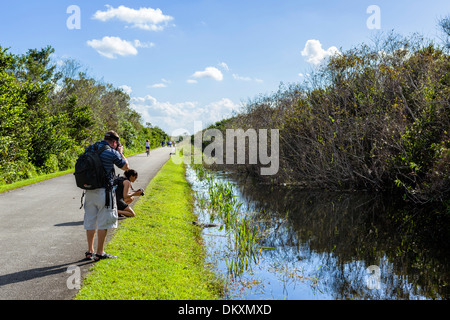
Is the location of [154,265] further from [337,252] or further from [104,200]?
[337,252]

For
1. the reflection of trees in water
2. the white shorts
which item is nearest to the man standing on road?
the white shorts

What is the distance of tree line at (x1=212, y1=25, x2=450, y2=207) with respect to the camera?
14.0 metres

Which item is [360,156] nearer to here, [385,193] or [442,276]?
[385,193]

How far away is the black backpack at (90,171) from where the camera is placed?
5.87 meters

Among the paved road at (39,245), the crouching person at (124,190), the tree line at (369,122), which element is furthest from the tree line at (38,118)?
the tree line at (369,122)

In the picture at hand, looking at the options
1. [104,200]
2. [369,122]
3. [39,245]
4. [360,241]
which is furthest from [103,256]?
[369,122]

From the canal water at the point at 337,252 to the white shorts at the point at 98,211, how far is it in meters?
2.45

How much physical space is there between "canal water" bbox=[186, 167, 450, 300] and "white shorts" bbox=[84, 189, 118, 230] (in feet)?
8.05

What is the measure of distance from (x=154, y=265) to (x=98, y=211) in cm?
145

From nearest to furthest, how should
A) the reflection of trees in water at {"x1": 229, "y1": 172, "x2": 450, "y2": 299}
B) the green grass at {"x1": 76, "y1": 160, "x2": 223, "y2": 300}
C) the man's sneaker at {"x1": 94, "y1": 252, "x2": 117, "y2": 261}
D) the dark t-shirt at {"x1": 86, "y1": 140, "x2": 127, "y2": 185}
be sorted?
1. the green grass at {"x1": 76, "y1": 160, "x2": 223, "y2": 300}
2. the dark t-shirt at {"x1": 86, "y1": 140, "x2": 127, "y2": 185}
3. the man's sneaker at {"x1": 94, "y1": 252, "x2": 117, "y2": 261}
4. the reflection of trees in water at {"x1": 229, "y1": 172, "x2": 450, "y2": 299}

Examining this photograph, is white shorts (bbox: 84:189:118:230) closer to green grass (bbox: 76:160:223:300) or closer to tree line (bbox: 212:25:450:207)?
green grass (bbox: 76:160:223:300)

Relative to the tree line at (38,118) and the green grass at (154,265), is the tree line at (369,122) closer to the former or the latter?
the green grass at (154,265)
